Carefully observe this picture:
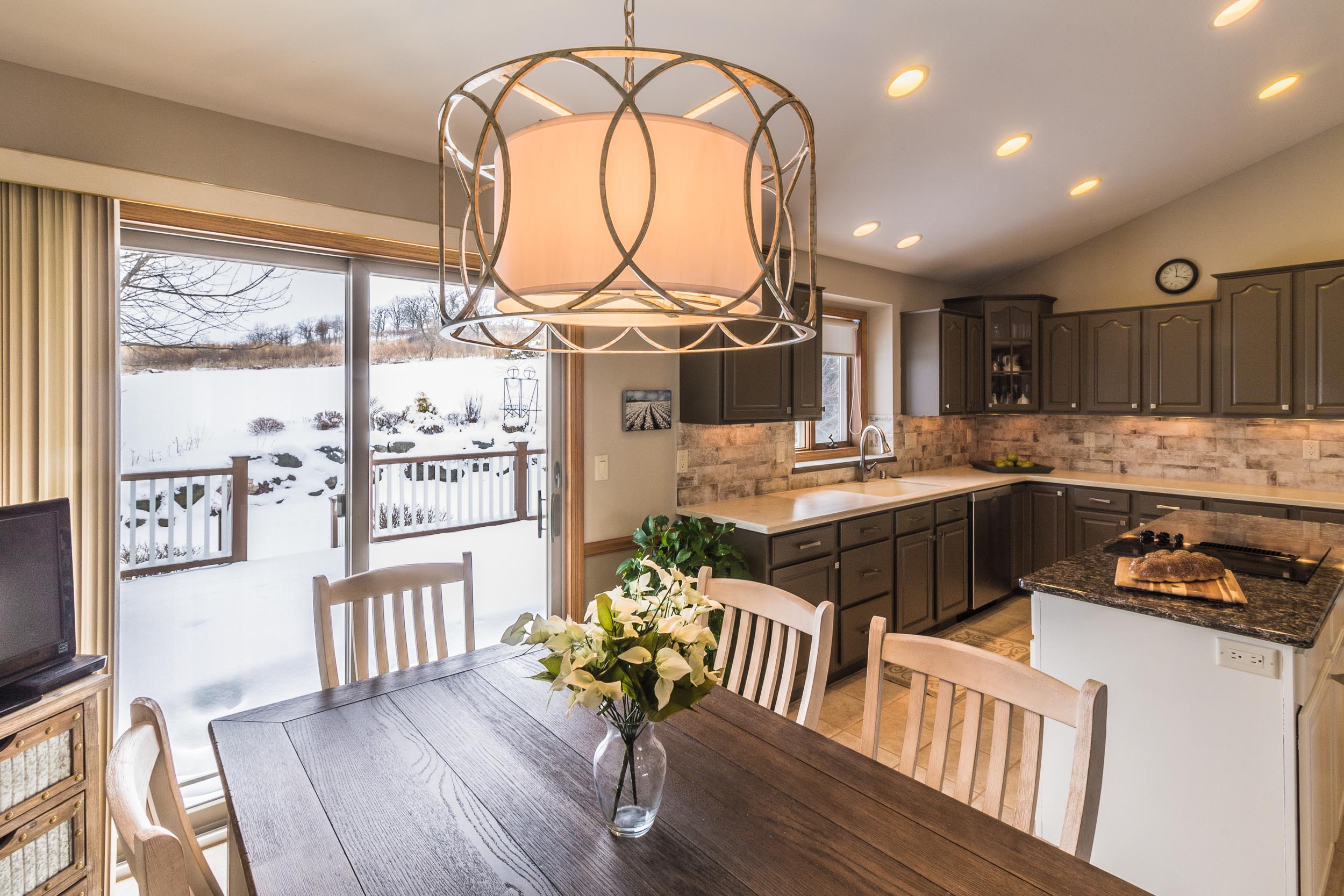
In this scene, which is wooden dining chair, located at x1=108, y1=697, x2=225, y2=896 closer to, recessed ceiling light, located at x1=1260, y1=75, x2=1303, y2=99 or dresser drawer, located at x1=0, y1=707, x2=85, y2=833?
dresser drawer, located at x1=0, y1=707, x2=85, y2=833

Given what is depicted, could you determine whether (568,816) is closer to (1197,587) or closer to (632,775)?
(632,775)

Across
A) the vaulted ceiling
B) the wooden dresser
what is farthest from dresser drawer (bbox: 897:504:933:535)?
the wooden dresser

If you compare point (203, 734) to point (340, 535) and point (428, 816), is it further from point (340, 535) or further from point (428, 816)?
point (428, 816)

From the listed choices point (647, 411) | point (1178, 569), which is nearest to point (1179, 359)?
point (1178, 569)

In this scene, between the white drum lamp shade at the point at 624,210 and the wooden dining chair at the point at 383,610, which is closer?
the white drum lamp shade at the point at 624,210

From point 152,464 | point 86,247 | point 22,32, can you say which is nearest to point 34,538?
point 152,464

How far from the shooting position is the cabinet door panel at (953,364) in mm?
4758

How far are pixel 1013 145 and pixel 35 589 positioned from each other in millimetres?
4074

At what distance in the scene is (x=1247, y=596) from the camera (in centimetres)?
190

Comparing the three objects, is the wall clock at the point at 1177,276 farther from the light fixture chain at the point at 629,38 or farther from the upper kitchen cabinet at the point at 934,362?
the light fixture chain at the point at 629,38

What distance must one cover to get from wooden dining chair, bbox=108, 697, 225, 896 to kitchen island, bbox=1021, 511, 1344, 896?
2063 mm

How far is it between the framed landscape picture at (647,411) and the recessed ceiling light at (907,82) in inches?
64.6

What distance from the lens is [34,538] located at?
1.68 m

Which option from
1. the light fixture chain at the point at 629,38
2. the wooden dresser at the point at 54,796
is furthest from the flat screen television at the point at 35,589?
the light fixture chain at the point at 629,38
